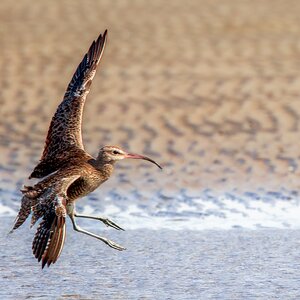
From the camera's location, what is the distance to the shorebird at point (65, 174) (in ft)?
19.9

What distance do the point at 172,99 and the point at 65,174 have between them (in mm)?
5562

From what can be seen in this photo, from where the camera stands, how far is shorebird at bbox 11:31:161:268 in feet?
19.9

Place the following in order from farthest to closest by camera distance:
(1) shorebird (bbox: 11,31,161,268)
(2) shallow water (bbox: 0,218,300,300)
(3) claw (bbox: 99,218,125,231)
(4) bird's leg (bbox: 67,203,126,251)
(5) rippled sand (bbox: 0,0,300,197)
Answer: (5) rippled sand (bbox: 0,0,300,197)
(3) claw (bbox: 99,218,125,231)
(4) bird's leg (bbox: 67,203,126,251)
(2) shallow water (bbox: 0,218,300,300)
(1) shorebird (bbox: 11,31,161,268)

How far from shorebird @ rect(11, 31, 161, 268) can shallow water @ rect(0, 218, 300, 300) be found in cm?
20

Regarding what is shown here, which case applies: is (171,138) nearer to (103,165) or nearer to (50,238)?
(103,165)

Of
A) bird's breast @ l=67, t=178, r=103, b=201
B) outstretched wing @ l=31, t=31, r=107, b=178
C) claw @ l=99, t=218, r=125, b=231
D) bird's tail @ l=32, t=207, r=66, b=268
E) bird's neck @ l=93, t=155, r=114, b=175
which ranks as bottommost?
bird's tail @ l=32, t=207, r=66, b=268

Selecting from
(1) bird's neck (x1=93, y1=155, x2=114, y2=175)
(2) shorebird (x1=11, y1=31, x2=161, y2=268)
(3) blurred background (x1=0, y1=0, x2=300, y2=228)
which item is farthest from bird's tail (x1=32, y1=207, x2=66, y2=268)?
(3) blurred background (x1=0, y1=0, x2=300, y2=228)

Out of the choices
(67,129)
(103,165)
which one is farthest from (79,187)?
(67,129)

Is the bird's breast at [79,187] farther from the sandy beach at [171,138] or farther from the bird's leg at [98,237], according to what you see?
the sandy beach at [171,138]

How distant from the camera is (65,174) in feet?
22.4

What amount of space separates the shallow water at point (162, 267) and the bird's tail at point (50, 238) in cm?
30

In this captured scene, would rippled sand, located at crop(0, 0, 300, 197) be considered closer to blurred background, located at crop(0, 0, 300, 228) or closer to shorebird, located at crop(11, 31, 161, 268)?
blurred background, located at crop(0, 0, 300, 228)

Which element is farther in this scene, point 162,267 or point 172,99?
point 172,99

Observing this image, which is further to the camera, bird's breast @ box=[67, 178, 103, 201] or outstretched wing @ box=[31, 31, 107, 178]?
outstretched wing @ box=[31, 31, 107, 178]
